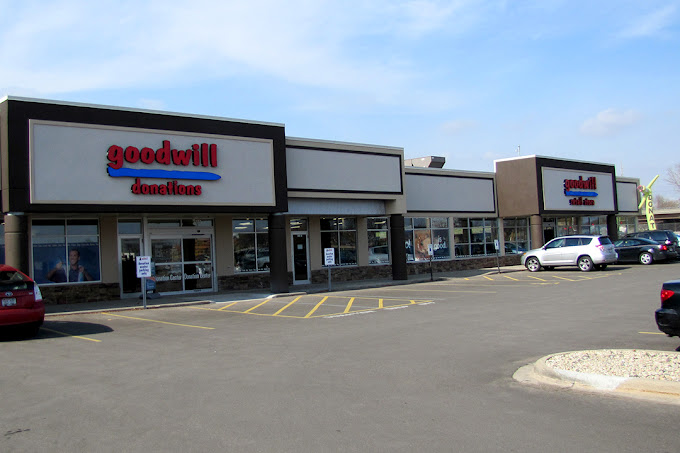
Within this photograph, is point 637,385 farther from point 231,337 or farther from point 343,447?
point 231,337

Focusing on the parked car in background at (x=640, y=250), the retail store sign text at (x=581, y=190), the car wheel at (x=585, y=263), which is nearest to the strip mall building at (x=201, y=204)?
the car wheel at (x=585, y=263)

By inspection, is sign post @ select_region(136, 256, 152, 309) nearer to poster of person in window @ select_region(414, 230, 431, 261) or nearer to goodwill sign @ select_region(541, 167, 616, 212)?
poster of person in window @ select_region(414, 230, 431, 261)

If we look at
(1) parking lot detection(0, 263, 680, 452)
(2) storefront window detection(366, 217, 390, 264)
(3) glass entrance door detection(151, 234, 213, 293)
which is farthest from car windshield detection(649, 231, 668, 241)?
(3) glass entrance door detection(151, 234, 213, 293)

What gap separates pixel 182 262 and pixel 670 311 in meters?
17.4

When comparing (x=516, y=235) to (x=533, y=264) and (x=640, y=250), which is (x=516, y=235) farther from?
(x=640, y=250)

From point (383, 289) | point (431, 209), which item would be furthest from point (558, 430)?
point (431, 209)

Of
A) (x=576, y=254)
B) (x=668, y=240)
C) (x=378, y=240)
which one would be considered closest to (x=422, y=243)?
(x=378, y=240)

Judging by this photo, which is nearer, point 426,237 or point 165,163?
point 165,163

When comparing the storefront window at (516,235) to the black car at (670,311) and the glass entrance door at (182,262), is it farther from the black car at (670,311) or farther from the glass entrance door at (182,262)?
the black car at (670,311)

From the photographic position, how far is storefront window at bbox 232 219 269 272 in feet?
76.4

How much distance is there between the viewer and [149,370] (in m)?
8.80

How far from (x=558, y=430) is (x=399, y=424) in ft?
5.00

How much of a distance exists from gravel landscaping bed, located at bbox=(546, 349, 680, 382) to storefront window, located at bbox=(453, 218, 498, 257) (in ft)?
77.4

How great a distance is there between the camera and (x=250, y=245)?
23625 millimetres
